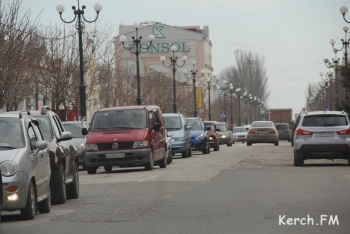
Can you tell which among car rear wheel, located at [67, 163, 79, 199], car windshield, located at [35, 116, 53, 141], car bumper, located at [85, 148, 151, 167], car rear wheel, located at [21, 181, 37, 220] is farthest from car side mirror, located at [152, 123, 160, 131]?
car rear wheel, located at [21, 181, 37, 220]

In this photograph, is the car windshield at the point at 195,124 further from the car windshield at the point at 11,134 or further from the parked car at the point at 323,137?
the car windshield at the point at 11,134

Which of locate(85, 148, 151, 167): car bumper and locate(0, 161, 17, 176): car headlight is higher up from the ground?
locate(0, 161, 17, 176): car headlight

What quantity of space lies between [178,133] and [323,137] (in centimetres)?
1278

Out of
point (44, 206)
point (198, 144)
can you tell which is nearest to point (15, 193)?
point (44, 206)

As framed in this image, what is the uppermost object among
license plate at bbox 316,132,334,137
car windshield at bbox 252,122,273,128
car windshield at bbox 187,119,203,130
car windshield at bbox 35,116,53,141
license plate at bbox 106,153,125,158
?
car windshield at bbox 35,116,53,141

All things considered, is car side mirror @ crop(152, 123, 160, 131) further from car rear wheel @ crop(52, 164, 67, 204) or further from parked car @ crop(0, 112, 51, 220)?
parked car @ crop(0, 112, 51, 220)

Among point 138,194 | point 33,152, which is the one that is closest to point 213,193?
point 138,194

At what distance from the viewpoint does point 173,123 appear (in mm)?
43406

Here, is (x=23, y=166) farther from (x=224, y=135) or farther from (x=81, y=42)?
(x=224, y=135)

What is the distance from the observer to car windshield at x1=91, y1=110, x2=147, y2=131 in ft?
105

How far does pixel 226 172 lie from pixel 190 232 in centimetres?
1590

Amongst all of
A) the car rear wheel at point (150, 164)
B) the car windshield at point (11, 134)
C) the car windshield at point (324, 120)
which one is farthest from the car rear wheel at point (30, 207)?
the car windshield at point (324, 120)

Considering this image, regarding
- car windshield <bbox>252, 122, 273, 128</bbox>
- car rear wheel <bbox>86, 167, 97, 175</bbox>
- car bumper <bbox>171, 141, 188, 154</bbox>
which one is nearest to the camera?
car rear wheel <bbox>86, 167, 97, 175</bbox>

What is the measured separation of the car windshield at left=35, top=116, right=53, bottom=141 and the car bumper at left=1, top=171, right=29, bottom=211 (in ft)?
12.7
